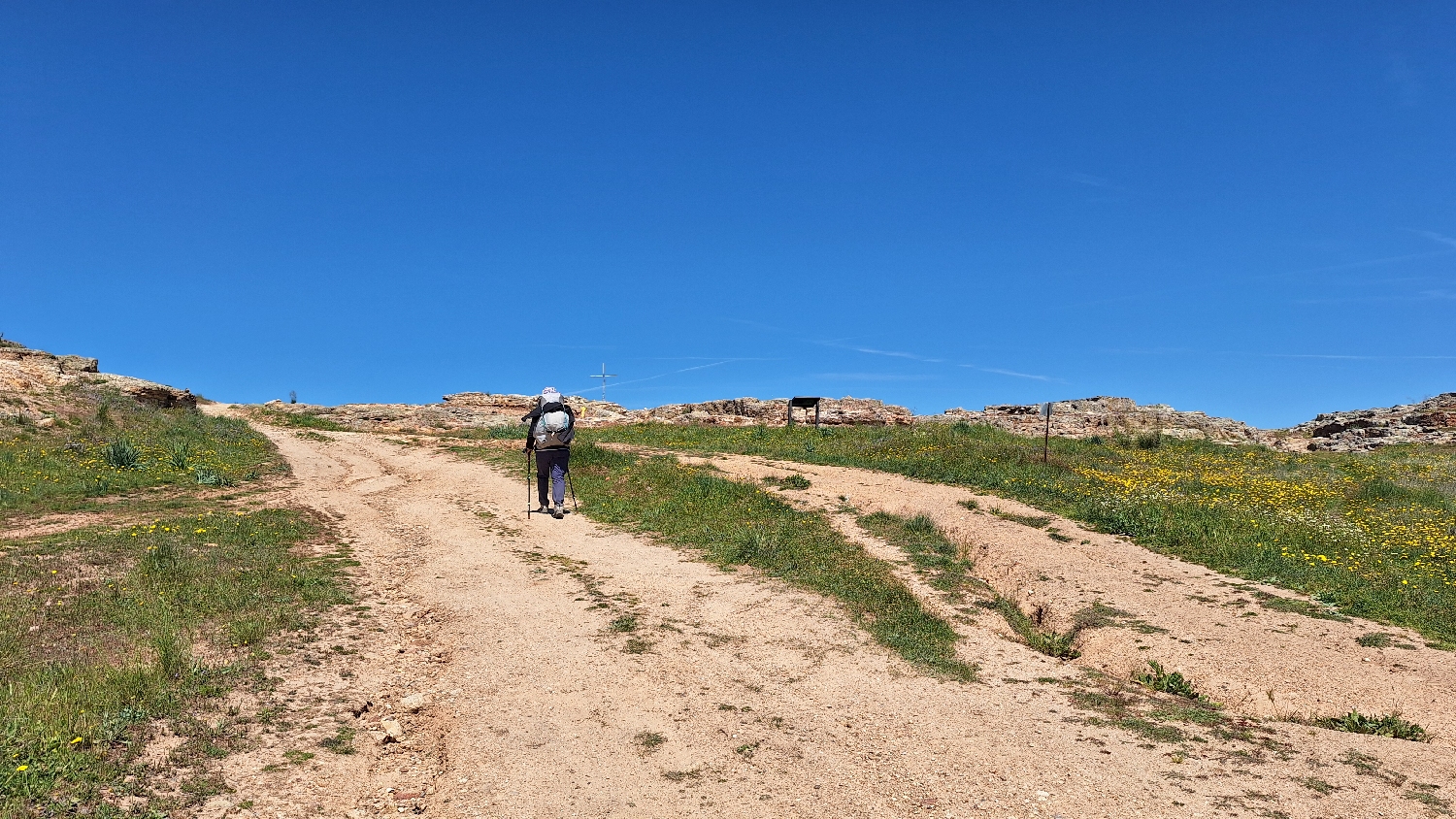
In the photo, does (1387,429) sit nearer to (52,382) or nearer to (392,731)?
(392,731)

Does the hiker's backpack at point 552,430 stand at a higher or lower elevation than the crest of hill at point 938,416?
lower

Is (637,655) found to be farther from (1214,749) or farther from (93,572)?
(93,572)

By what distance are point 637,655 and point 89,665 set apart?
482 cm

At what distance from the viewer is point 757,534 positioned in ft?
43.5

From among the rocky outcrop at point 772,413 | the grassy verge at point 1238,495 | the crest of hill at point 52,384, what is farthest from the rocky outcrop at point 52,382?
the rocky outcrop at point 772,413

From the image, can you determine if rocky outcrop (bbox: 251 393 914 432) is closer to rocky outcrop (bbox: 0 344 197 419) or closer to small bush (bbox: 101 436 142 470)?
rocky outcrop (bbox: 0 344 197 419)

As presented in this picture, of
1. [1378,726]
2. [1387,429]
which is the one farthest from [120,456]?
[1387,429]

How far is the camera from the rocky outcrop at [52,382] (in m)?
24.1

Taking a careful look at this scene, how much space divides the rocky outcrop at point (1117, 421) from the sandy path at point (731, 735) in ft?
91.5

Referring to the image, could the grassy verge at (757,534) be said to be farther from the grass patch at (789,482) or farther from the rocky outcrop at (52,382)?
the rocky outcrop at (52,382)

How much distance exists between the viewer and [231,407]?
143ft

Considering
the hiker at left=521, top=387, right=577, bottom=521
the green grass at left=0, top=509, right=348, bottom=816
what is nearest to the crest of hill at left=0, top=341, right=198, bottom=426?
the green grass at left=0, top=509, right=348, bottom=816

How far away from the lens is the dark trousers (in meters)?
15.7

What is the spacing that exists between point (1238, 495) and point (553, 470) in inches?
567
